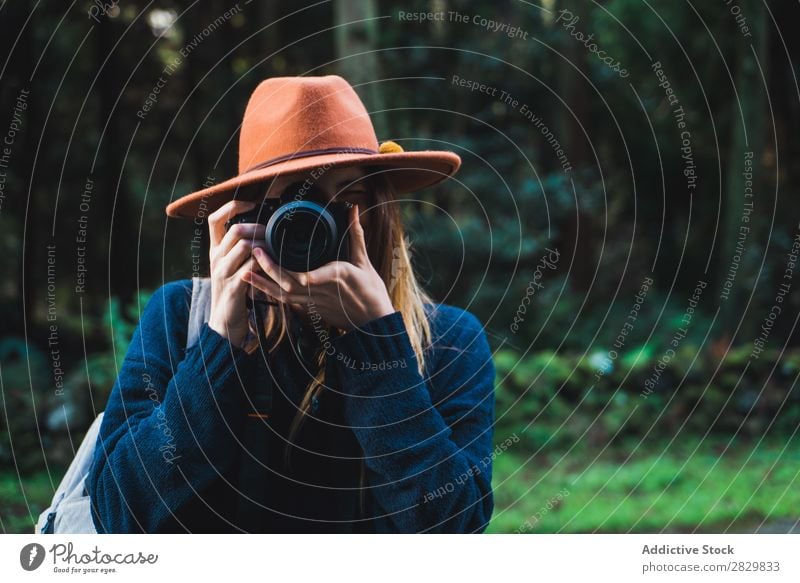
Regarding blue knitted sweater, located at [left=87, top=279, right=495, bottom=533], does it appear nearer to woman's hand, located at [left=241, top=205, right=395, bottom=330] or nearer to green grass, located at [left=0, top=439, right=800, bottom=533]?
woman's hand, located at [left=241, top=205, right=395, bottom=330]

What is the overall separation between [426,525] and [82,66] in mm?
7460

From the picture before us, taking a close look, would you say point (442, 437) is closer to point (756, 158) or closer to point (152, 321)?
point (152, 321)

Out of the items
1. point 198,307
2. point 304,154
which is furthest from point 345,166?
point 198,307

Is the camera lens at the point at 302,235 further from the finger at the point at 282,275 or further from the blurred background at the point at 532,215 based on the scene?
the blurred background at the point at 532,215

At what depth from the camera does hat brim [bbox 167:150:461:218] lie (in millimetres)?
1344

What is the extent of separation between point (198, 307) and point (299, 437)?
12.3 inches

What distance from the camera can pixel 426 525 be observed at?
1.36m

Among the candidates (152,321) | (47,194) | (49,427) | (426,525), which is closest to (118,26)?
(47,194)

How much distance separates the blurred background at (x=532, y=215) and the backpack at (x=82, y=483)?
46.1 inches

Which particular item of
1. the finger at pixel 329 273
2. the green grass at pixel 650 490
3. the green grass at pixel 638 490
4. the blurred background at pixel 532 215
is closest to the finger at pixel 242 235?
the finger at pixel 329 273

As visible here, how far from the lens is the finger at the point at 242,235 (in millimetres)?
1284

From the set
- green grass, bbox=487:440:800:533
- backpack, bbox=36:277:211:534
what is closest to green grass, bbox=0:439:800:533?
green grass, bbox=487:440:800:533

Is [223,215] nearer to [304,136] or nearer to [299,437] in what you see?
[304,136]

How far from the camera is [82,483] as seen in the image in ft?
4.50
